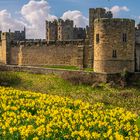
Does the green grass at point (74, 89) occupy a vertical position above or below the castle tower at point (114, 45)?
below

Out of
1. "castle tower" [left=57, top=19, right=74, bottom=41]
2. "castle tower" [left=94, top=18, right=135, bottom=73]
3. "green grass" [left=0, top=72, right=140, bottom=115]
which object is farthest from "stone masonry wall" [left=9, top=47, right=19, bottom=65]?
"castle tower" [left=94, top=18, right=135, bottom=73]

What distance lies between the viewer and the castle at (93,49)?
42188 mm

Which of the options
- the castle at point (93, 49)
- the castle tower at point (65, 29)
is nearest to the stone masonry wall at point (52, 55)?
the castle at point (93, 49)

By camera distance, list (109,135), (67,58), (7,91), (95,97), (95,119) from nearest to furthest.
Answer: (109,135) → (95,119) → (7,91) → (95,97) → (67,58)

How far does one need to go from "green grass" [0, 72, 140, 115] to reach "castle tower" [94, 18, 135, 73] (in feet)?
11.4

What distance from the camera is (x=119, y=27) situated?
41875mm

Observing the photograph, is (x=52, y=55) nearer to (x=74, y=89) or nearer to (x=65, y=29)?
(x=74, y=89)

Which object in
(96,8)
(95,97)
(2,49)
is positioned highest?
(96,8)

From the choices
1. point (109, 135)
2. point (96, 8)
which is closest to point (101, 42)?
point (96, 8)

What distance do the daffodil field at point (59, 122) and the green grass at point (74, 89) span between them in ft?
39.8

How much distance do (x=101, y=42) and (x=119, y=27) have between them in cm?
207

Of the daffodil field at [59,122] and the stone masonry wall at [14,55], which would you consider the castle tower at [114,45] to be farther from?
the daffodil field at [59,122]

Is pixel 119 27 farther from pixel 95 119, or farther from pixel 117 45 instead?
pixel 95 119

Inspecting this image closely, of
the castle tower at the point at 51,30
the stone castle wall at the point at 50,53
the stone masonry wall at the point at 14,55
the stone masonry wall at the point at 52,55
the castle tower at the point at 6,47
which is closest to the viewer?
the stone castle wall at the point at 50,53
